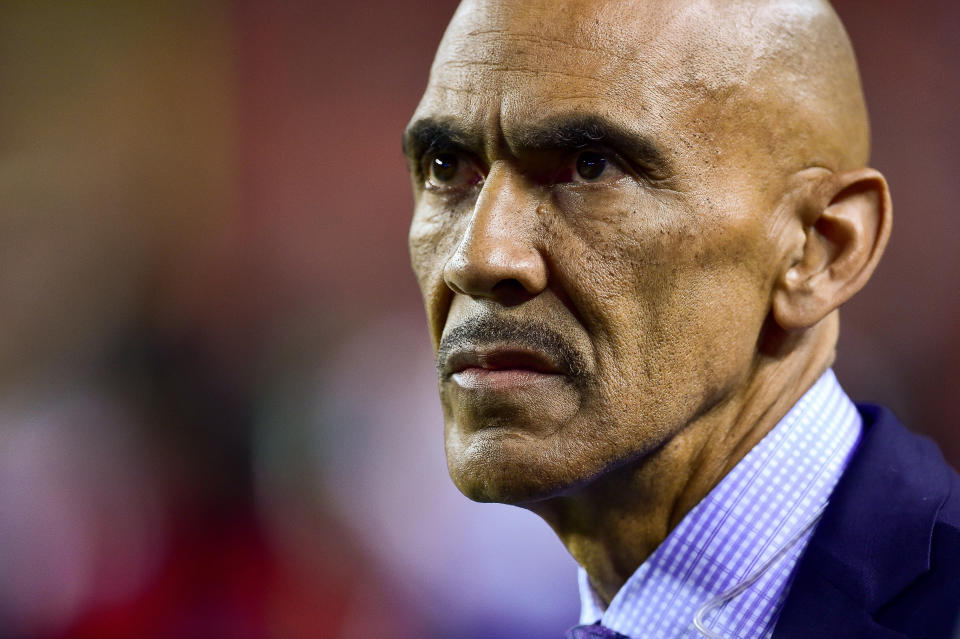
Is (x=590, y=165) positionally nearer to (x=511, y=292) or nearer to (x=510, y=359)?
(x=511, y=292)

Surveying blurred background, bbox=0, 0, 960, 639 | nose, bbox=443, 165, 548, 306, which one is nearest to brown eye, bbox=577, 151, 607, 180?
nose, bbox=443, 165, 548, 306

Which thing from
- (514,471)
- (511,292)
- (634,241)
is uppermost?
(634,241)

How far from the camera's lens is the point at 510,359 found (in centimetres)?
191

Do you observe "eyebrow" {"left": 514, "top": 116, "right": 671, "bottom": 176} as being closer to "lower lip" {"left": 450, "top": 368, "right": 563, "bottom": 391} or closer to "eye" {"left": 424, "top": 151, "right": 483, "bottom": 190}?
"eye" {"left": 424, "top": 151, "right": 483, "bottom": 190}

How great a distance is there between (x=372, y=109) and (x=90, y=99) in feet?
3.93

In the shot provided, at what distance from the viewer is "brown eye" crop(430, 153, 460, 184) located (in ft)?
6.95

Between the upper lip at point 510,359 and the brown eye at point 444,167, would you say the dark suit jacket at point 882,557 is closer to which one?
the upper lip at point 510,359

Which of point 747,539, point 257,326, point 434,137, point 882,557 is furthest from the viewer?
point 257,326

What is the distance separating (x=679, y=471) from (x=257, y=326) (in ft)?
9.20

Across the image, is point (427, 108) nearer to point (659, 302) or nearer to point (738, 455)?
point (659, 302)

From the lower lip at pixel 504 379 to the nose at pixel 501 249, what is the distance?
0.12m

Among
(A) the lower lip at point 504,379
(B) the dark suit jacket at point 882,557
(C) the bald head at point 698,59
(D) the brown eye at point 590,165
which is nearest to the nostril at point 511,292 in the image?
(A) the lower lip at point 504,379

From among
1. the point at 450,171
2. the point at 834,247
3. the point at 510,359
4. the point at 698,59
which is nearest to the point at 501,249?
the point at 510,359

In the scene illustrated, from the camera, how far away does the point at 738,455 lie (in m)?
2.06
